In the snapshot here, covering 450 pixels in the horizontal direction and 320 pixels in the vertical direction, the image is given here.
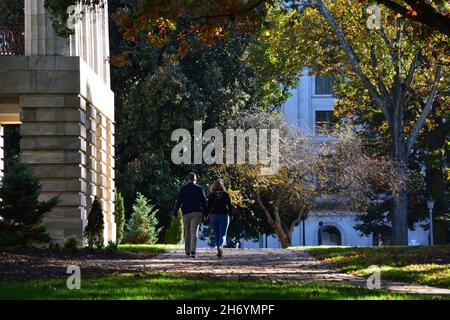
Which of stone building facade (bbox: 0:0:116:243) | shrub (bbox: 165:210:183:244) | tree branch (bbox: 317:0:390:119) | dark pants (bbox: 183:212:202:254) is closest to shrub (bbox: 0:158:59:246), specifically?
dark pants (bbox: 183:212:202:254)

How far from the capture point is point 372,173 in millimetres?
48281

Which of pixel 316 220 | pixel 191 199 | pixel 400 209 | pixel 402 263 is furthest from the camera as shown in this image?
pixel 316 220

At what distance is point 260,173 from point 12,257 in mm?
27864

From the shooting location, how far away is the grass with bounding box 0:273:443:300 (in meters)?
14.1

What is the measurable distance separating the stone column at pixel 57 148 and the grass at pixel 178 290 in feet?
50.0

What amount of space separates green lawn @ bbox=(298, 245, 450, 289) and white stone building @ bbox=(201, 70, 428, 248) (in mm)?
47406

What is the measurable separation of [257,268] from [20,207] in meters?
6.98

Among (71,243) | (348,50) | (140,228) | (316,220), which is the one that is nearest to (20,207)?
(71,243)

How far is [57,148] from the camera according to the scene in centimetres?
3259

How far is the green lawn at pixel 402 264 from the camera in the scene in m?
20.5

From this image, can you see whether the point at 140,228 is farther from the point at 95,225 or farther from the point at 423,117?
the point at 95,225

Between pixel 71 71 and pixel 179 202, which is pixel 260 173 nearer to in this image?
pixel 71 71

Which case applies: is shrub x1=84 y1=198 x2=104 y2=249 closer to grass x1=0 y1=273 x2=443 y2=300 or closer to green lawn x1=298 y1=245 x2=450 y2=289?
green lawn x1=298 y1=245 x2=450 y2=289
